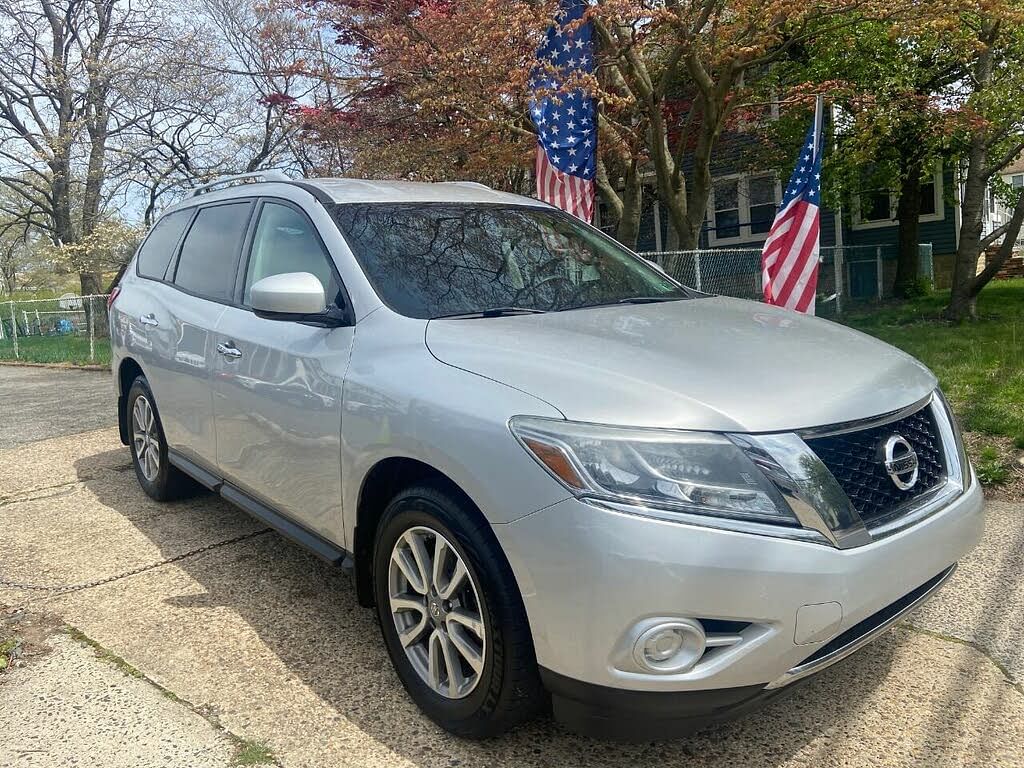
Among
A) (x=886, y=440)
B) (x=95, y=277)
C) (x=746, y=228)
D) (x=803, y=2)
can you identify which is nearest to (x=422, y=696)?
(x=886, y=440)

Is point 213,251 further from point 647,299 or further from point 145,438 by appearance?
point 647,299

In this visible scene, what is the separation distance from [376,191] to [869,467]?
8.17ft

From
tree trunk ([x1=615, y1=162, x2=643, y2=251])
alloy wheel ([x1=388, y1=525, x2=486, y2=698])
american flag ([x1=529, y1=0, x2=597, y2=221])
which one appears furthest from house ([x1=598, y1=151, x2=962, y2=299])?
alloy wheel ([x1=388, y1=525, x2=486, y2=698])

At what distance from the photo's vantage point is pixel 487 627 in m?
2.31

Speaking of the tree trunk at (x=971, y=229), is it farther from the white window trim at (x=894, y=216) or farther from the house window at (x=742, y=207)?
the house window at (x=742, y=207)

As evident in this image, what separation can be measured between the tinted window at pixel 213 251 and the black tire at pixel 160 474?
2.68 feet

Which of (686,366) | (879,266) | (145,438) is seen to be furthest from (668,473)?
(879,266)

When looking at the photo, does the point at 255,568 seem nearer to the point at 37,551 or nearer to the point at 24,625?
the point at 24,625

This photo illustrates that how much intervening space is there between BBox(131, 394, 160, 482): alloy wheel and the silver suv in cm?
156

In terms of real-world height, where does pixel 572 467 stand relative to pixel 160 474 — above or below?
above

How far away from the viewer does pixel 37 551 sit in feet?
14.6

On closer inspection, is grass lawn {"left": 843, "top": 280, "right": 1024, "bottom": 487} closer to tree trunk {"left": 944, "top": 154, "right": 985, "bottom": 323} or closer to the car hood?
tree trunk {"left": 944, "top": 154, "right": 985, "bottom": 323}

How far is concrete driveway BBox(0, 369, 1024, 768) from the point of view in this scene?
97.8 inches

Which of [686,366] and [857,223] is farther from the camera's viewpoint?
[857,223]
